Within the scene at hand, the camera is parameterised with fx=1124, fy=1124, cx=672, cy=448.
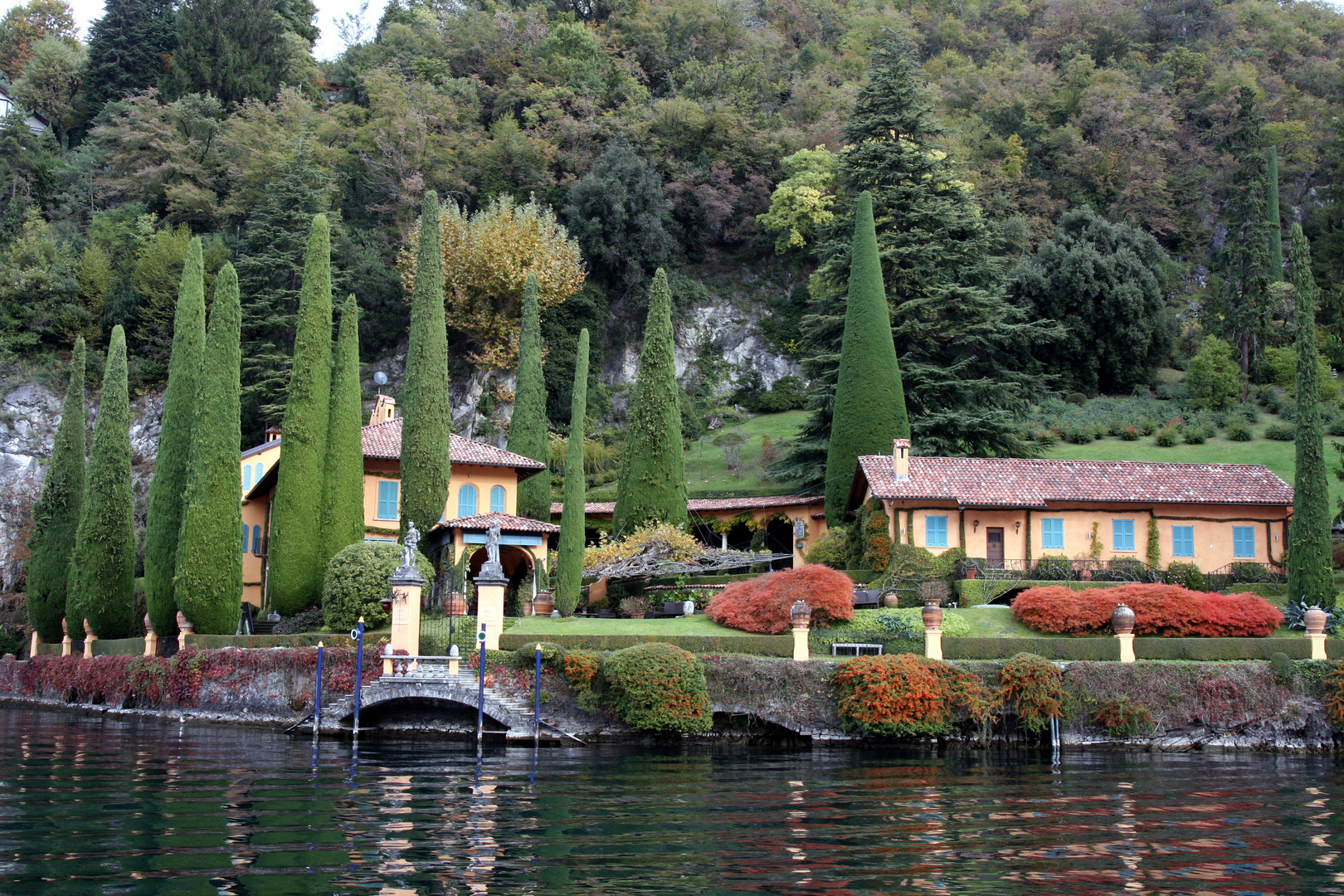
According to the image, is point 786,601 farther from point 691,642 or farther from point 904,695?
point 904,695

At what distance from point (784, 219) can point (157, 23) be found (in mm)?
42129

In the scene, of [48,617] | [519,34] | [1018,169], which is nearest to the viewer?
[48,617]

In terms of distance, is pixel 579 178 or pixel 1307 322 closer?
pixel 1307 322

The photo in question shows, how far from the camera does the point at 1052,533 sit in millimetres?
36062

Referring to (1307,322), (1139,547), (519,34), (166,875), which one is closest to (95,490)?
(166,875)

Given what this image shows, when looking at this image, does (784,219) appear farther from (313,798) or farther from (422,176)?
(313,798)

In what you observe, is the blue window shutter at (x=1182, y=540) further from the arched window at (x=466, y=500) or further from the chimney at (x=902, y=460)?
the arched window at (x=466, y=500)

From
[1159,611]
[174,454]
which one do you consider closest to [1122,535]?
[1159,611]

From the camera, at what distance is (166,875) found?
35.6 ft

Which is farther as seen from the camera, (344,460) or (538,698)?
(344,460)

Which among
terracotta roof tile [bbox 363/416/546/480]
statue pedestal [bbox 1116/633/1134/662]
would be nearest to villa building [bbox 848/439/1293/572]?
statue pedestal [bbox 1116/633/1134/662]

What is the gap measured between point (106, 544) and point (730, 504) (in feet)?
74.7

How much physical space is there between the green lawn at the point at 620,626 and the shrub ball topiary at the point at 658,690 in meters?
3.13

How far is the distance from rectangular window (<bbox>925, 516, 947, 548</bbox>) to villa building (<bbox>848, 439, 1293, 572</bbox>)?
3 cm
